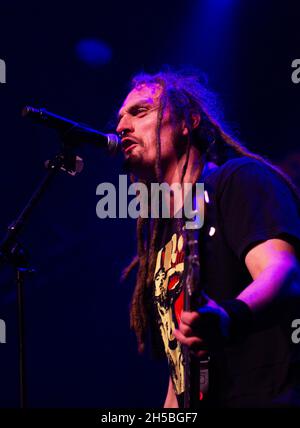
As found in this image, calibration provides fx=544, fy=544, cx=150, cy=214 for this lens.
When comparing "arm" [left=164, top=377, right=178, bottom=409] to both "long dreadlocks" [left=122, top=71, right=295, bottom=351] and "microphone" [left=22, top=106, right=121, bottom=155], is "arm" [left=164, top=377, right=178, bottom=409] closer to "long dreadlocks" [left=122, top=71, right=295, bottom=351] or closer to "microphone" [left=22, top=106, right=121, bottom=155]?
"long dreadlocks" [left=122, top=71, right=295, bottom=351]

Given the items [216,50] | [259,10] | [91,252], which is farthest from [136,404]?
[259,10]

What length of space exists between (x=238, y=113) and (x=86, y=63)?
1.22 m

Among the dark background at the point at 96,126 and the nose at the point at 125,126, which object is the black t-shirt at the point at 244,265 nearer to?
the nose at the point at 125,126

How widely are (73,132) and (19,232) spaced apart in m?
0.43

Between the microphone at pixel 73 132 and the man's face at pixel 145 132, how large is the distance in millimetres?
109

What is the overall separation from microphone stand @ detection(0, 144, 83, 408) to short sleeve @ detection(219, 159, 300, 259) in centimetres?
65

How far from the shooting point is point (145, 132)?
221 centimetres

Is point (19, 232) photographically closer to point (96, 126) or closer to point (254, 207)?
point (254, 207)

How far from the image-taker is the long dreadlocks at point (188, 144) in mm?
2080

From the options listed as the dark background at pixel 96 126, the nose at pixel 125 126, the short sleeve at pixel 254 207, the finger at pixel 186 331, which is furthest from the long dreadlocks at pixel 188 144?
the dark background at pixel 96 126

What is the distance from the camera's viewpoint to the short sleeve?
1.47 m

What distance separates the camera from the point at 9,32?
13.0ft

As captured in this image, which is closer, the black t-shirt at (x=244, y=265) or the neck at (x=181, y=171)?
the black t-shirt at (x=244, y=265)
